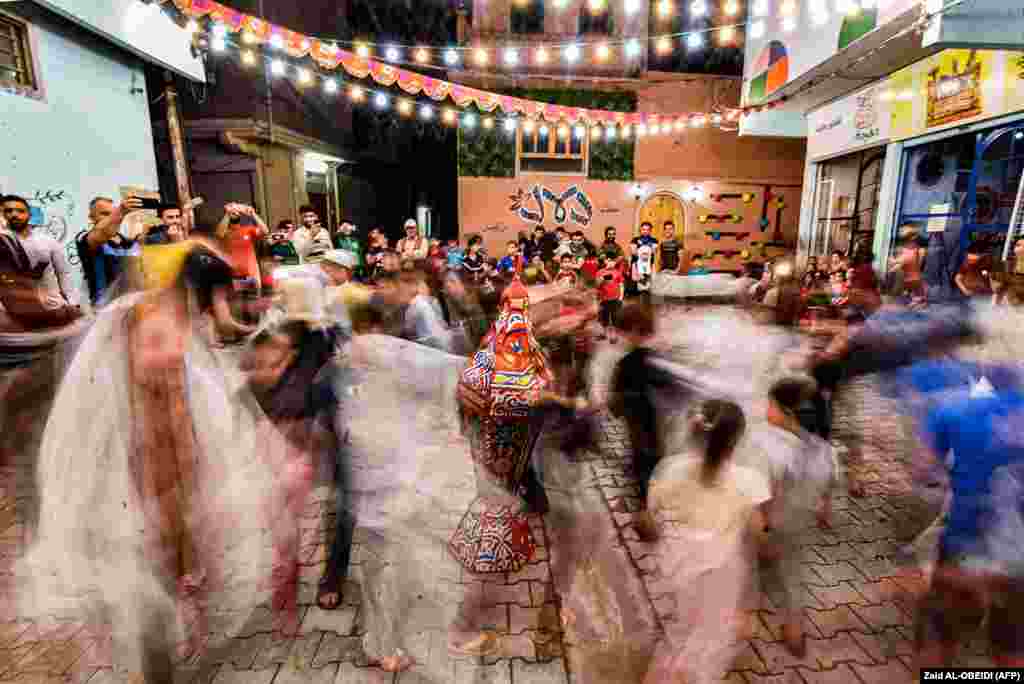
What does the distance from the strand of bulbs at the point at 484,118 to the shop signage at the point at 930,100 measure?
215cm

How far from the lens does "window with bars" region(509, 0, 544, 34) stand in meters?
15.9

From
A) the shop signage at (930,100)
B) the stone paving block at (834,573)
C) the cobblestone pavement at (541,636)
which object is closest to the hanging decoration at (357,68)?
the shop signage at (930,100)

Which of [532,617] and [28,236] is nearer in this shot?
[532,617]

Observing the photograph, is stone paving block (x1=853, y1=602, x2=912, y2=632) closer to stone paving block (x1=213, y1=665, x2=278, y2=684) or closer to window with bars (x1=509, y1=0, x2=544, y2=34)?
stone paving block (x1=213, y1=665, x2=278, y2=684)

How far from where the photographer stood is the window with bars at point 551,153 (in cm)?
1600

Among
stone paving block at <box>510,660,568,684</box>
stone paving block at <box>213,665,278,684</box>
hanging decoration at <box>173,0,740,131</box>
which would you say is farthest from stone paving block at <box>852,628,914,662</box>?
Result: hanging decoration at <box>173,0,740,131</box>

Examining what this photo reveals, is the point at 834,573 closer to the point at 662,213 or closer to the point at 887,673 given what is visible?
the point at 887,673

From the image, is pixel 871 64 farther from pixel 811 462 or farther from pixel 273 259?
pixel 273 259

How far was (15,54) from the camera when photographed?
698cm

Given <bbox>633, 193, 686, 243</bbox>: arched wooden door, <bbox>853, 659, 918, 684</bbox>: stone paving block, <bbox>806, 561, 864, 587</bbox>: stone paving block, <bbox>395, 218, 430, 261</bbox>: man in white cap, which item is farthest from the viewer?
<bbox>633, 193, 686, 243</bbox>: arched wooden door

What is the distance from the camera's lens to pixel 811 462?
2566 mm

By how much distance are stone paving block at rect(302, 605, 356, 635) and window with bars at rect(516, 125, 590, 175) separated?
14869 millimetres

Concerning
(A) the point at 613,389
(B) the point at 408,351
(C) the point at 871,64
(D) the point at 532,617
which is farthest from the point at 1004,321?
(C) the point at 871,64

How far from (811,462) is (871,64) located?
9.06 m
